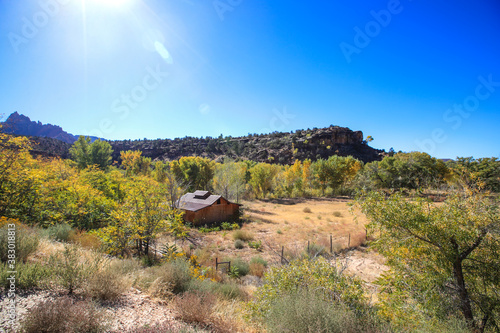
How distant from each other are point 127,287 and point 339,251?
14878 millimetres

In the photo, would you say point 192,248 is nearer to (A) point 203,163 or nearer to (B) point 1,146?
(B) point 1,146

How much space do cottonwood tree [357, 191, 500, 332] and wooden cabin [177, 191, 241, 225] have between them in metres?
18.7

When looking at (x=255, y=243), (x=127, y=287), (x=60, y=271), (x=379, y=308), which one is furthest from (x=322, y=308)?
(x=255, y=243)

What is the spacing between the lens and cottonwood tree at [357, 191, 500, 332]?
4254 mm

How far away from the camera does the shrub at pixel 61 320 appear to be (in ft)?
8.53

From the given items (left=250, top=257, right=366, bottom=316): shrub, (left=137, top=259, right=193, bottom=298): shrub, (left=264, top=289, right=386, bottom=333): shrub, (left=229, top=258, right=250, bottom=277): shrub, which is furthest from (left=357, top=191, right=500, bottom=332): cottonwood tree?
(left=229, top=258, right=250, bottom=277): shrub

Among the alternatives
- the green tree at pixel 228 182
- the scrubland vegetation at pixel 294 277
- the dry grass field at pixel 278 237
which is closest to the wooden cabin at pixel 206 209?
the dry grass field at pixel 278 237

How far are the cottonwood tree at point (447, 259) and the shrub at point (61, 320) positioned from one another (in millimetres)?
5625

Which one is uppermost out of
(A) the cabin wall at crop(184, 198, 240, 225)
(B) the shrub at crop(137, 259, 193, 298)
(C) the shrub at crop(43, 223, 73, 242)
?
(C) the shrub at crop(43, 223, 73, 242)

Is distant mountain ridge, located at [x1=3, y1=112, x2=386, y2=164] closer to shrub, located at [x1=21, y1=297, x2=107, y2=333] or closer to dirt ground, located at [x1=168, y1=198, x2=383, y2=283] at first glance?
dirt ground, located at [x1=168, y1=198, x2=383, y2=283]

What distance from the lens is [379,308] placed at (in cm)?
458

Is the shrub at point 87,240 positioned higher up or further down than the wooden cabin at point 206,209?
higher up

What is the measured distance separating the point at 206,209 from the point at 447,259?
20120 millimetres

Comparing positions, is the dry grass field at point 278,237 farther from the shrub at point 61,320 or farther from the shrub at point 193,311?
the shrub at point 61,320
